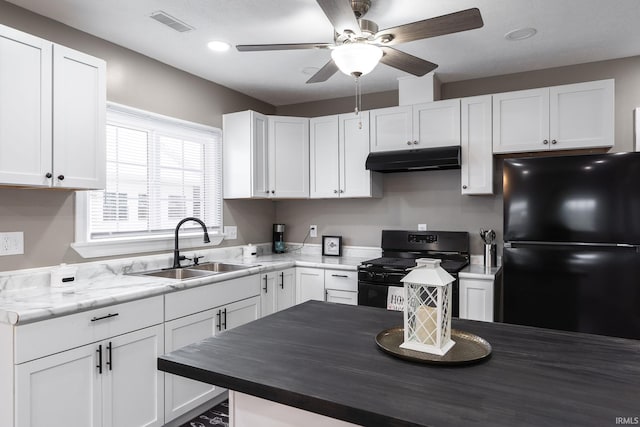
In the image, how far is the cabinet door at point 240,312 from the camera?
2.89 metres

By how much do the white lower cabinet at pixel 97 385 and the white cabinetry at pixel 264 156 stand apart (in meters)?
1.69

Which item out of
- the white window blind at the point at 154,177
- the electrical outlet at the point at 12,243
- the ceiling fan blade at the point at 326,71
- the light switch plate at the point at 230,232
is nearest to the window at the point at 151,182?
the white window blind at the point at 154,177

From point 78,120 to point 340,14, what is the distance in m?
1.61

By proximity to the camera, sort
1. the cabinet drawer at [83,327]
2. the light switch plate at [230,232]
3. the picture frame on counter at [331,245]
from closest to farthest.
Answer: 1. the cabinet drawer at [83,327]
2. the light switch plate at [230,232]
3. the picture frame on counter at [331,245]

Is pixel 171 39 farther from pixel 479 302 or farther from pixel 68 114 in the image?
pixel 479 302

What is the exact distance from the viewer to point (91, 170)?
2387mm

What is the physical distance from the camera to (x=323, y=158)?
3.96 meters

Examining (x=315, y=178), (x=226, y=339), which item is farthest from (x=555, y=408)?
(x=315, y=178)

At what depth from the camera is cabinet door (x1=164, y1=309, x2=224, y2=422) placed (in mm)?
2459

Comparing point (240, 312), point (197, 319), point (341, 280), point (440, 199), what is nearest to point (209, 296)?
point (197, 319)

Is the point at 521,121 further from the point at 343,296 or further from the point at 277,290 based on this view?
the point at 277,290

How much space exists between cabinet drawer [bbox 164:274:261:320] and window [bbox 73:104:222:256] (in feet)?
2.31

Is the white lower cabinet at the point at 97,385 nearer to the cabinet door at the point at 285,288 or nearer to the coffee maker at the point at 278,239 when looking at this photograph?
the cabinet door at the point at 285,288

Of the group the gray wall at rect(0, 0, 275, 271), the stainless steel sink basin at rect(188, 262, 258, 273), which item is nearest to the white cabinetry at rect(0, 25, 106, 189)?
the gray wall at rect(0, 0, 275, 271)
